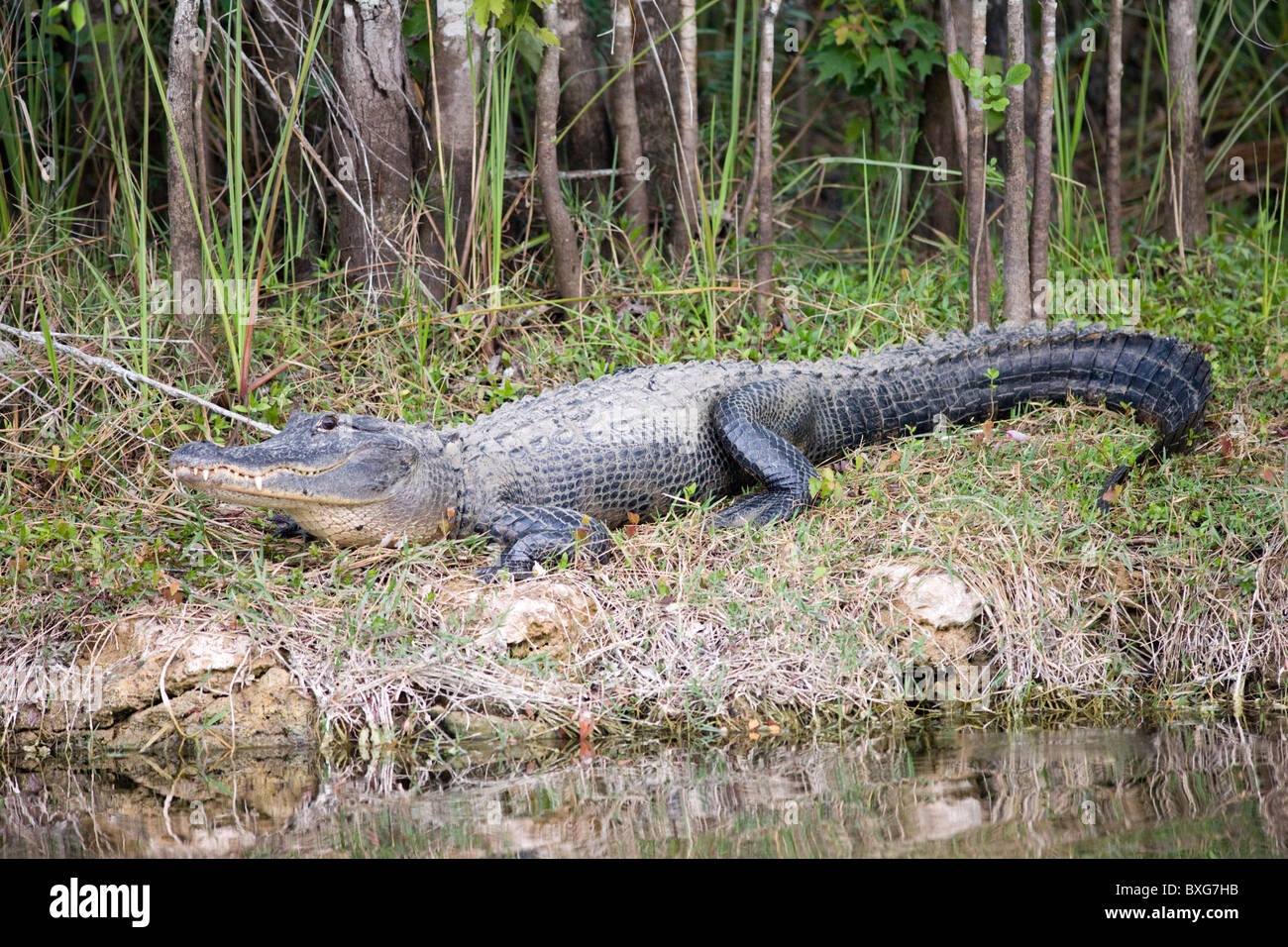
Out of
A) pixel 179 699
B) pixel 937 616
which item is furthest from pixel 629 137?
pixel 179 699

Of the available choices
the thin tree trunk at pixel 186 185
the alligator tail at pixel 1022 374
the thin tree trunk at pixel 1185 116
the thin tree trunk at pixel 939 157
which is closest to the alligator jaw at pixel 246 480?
the thin tree trunk at pixel 186 185

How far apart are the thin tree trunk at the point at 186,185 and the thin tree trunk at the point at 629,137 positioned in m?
1.87

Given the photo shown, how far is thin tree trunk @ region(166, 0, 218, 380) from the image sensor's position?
5.08 m

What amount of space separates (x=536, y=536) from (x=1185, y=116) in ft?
13.9

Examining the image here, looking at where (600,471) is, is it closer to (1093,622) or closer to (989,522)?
(989,522)

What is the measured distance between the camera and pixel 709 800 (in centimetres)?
321

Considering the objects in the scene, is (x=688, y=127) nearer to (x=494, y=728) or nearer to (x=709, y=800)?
(x=494, y=728)

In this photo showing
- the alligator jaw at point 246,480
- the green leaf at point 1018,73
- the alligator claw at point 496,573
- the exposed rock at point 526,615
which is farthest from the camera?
the green leaf at point 1018,73

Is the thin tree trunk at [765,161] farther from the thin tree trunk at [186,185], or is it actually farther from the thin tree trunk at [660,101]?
the thin tree trunk at [186,185]

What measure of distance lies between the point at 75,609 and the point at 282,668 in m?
0.77

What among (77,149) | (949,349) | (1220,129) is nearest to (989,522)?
(949,349)

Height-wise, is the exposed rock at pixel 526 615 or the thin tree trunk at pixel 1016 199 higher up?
the thin tree trunk at pixel 1016 199

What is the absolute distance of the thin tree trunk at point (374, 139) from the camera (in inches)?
223

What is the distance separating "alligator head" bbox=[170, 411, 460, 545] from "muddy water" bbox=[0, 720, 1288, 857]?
2.99 ft
